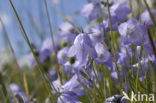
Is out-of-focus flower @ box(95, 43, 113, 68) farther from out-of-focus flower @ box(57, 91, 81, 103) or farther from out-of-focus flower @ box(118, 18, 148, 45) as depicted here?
out-of-focus flower @ box(57, 91, 81, 103)

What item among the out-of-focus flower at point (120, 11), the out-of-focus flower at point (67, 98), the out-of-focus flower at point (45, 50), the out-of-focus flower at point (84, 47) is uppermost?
the out-of-focus flower at point (120, 11)

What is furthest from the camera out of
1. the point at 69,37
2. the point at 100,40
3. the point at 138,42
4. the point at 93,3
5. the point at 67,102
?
the point at 69,37

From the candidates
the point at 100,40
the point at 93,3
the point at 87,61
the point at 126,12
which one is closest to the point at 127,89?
the point at 87,61

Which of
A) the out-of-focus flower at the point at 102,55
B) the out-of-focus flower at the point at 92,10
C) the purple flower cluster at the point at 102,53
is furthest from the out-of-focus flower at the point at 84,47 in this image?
the out-of-focus flower at the point at 92,10

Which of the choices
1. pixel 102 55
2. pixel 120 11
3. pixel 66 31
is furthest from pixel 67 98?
pixel 66 31

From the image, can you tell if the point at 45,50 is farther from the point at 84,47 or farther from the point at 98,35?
the point at 84,47

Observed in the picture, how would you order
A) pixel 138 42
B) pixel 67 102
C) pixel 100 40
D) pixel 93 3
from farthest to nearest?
pixel 93 3
pixel 100 40
pixel 138 42
pixel 67 102

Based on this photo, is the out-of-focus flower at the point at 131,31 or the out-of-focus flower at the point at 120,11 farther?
the out-of-focus flower at the point at 120,11

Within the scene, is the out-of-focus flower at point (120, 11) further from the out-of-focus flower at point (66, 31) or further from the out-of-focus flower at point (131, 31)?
the out-of-focus flower at point (66, 31)

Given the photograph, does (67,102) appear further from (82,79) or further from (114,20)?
(114,20)

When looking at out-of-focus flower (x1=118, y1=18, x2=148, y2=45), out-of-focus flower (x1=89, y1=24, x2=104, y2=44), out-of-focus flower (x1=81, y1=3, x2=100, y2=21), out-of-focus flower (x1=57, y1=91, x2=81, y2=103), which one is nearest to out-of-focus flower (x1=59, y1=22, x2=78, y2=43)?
out-of-focus flower (x1=81, y1=3, x2=100, y2=21)

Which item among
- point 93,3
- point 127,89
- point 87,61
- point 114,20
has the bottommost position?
point 127,89
